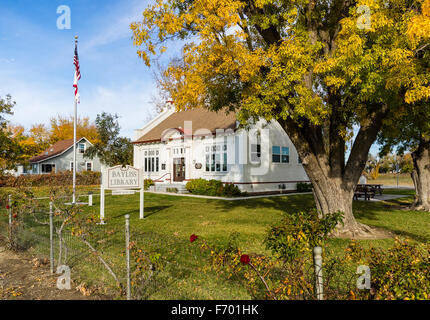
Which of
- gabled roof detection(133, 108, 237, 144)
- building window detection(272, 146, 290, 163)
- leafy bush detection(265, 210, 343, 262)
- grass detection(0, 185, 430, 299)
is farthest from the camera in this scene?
building window detection(272, 146, 290, 163)

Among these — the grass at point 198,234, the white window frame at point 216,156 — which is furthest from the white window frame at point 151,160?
the grass at point 198,234

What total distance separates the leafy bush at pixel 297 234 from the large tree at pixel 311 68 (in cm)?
443

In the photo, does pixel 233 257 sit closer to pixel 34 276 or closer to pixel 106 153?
pixel 34 276

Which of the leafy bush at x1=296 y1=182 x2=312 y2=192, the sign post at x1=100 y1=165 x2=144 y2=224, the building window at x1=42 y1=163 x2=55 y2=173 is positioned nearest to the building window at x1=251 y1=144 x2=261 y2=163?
the leafy bush at x1=296 y1=182 x2=312 y2=192

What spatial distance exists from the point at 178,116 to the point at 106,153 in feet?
26.5

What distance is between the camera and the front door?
2723 centimetres

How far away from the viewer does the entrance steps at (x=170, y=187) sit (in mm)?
25547

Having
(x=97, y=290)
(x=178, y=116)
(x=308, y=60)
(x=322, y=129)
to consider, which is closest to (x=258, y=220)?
(x=322, y=129)

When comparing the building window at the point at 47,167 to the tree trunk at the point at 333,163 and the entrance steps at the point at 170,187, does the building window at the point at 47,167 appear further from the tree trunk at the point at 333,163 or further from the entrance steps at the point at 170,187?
the tree trunk at the point at 333,163

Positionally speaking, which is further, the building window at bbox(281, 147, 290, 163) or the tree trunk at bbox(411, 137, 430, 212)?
the building window at bbox(281, 147, 290, 163)

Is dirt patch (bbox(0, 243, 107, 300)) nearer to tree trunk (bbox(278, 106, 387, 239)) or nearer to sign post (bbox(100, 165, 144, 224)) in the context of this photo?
sign post (bbox(100, 165, 144, 224))

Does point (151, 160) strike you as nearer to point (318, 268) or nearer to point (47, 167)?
point (47, 167)

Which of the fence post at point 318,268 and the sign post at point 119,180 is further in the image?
the sign post at point 119,180

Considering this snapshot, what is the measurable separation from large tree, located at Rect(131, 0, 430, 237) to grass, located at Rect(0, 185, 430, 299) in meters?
2.57
